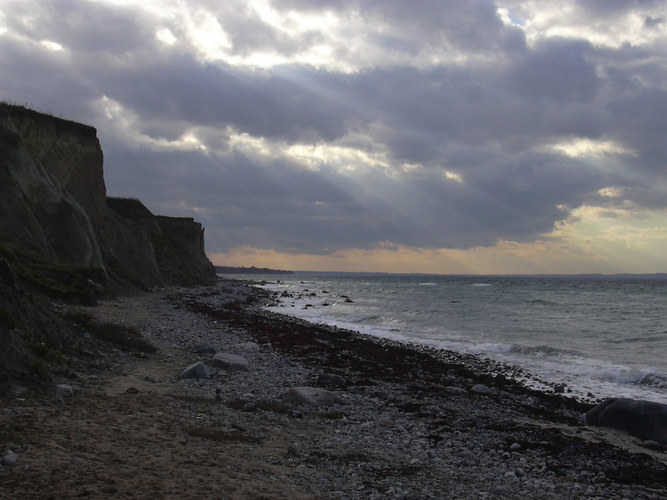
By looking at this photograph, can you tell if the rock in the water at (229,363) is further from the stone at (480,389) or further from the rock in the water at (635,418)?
the rock in the water at (635,418)

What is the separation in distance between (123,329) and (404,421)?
936 centimetres

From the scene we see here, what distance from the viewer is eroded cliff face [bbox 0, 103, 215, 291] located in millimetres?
25031

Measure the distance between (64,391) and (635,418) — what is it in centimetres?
1263

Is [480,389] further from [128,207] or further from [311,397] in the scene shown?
[128,207]

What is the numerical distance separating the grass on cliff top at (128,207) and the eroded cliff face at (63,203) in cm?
113

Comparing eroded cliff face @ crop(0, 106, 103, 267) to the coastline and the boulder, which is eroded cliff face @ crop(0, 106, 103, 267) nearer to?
the coastline

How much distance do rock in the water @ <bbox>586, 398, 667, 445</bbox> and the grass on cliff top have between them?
54.4 metres

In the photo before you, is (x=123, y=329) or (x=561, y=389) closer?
(x=123, y=329)

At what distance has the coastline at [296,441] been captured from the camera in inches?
233

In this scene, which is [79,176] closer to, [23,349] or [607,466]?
[23,349]

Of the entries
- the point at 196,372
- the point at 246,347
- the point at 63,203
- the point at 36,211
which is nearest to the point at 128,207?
the point at 63,203

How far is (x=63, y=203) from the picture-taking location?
29.2 m

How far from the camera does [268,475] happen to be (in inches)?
255

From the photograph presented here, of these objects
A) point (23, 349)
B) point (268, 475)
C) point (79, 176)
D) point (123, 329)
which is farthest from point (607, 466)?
point (79, 176)
